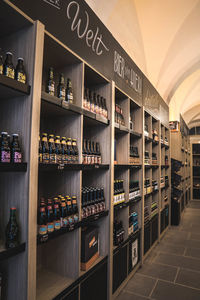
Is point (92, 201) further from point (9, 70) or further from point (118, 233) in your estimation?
point (9, 70)

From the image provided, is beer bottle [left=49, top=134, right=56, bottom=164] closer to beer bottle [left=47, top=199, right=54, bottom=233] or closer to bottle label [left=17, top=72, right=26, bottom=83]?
beer bottle [left=47, top=199, right=54, bottom=233]

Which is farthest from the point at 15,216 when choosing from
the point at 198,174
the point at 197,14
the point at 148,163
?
the point at 198,174

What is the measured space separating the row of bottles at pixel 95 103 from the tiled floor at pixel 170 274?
88.3 inches

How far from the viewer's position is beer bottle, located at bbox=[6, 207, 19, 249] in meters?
1.39

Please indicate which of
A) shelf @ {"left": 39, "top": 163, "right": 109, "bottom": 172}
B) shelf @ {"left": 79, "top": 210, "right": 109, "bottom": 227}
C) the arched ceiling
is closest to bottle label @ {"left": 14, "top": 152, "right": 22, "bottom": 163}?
shelf @ {"left": 39, "top": 163, "right": 109, "bottom": 172}

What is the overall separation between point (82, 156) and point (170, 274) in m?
2.45

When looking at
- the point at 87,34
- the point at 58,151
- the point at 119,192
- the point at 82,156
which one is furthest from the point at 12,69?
the point at 119,192

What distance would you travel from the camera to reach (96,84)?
2.68 meters

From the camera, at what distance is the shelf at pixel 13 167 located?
50.0 inches

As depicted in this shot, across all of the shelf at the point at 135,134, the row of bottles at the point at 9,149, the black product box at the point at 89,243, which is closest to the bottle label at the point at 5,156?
the row of bottles at the point at 9,149

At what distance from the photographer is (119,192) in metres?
2.93

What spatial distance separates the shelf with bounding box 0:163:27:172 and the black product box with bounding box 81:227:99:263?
44.6 inches

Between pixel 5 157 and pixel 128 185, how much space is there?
6.72ft

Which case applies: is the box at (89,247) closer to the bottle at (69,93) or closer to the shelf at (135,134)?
the bottle at (69,93)
